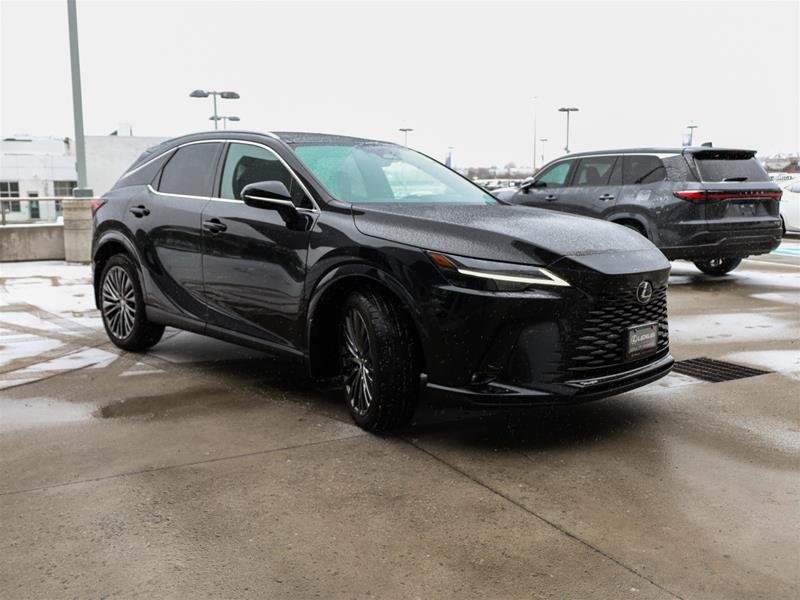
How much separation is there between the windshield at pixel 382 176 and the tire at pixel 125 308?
6.89 feet

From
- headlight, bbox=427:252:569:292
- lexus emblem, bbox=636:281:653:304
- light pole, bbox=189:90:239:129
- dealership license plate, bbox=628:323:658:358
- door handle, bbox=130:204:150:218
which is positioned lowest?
dealership license plate, bbox=628:323:658:358

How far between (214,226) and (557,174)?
7568 millimetres

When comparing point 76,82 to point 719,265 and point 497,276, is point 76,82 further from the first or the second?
point 497,276

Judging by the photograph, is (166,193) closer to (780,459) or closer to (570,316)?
(570,316)

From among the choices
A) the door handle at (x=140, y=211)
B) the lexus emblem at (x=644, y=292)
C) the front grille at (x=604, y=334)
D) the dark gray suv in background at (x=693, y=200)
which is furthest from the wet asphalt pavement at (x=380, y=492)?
the dark gray suv in background at (x=693, y=200)

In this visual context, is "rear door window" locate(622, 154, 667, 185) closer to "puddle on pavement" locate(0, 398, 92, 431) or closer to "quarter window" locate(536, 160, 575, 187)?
"quarter window" locate(536, 160, 575, 187)

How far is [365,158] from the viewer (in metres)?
5.48

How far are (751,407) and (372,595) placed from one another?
10.7 ft

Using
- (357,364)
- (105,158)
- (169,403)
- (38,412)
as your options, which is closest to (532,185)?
(169,403)

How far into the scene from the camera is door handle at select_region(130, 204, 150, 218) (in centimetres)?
630

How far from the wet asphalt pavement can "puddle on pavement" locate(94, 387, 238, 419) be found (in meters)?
0.02

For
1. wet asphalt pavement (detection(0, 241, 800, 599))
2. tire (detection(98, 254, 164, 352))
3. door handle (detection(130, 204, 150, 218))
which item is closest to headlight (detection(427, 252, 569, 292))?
wet asphalt pavement (detection(0, 241, 800, 599))

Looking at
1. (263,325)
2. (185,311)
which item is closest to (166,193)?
(185,311)

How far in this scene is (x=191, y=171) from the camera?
238 inches
